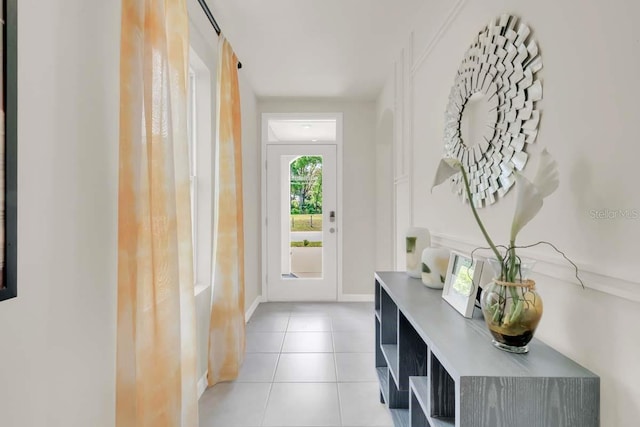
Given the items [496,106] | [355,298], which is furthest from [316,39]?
[355,298]

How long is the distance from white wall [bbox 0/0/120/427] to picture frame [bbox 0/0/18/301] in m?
0.03

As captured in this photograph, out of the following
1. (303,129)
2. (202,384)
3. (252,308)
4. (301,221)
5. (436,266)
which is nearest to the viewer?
(436,266)

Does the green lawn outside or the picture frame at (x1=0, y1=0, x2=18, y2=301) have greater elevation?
the picture frame at (x1=0, y1=0, x2=18, y2=301)

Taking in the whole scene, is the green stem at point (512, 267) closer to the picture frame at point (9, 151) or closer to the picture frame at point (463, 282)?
the picture frame at point (463, 282)

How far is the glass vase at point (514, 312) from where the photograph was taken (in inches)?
35.8

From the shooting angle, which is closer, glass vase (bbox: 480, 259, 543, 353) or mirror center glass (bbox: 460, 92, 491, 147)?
glass vase (bbox: 480, 259, 543, 353)

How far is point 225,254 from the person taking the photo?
7.19 ft

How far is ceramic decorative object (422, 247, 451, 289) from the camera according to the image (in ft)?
5.34

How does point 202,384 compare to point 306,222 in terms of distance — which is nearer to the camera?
point 202,384

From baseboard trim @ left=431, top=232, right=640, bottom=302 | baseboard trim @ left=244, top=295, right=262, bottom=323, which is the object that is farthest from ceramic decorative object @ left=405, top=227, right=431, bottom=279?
baseboard trim @ left=244, top=295, right=262, bottom=323

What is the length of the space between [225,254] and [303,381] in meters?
1.02

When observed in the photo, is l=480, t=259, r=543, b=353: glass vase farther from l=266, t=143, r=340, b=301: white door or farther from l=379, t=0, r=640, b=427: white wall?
l=266, t=143, r=340, b=301: white door

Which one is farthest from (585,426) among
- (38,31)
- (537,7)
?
(38,31)

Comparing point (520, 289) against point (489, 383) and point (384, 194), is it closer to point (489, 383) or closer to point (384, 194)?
point (489, 383)
